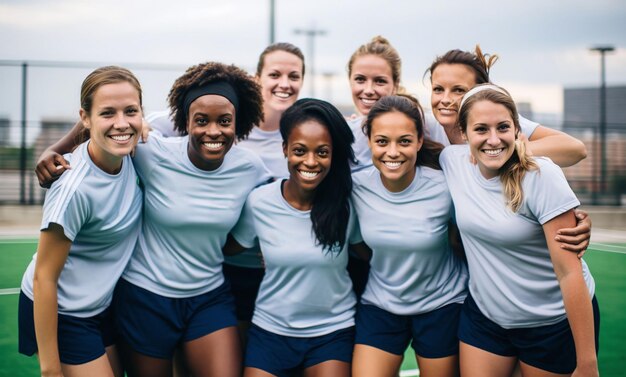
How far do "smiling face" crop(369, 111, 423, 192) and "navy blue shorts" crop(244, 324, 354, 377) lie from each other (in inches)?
38.9

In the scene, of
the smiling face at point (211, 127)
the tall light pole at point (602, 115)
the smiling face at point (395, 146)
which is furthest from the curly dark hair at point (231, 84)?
the tall light pole at point (602, 115)

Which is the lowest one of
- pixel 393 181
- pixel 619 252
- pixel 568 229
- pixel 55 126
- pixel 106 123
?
pixel 619 252

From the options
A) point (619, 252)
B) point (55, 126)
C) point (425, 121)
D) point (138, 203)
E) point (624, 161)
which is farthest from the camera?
point (624, 161)

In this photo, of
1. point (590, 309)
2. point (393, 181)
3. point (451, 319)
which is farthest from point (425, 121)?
point (590, 309)

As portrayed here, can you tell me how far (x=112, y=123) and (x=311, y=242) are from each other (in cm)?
128

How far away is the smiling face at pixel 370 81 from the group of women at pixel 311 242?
28.0 inches

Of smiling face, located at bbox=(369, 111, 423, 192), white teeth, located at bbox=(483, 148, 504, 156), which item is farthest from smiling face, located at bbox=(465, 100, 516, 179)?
smiling face, located at bbox=(369, 111, 423, 192)

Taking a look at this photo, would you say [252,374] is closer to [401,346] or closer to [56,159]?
[401,346]

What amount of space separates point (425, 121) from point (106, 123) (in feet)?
6.65

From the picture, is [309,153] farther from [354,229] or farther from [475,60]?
[475,60]

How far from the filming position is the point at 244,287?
4340 mm

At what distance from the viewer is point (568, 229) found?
10.8 feet

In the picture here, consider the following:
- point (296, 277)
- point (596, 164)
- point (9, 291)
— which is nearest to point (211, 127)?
point (296, 277)

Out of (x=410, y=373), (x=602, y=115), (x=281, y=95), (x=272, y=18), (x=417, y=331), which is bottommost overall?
(x=410, y=373)
